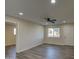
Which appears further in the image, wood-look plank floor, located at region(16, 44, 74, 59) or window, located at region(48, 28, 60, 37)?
window, located at region(48, 28, 60, 37)

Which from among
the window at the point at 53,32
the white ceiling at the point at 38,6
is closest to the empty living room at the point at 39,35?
the window at the point at 53,32

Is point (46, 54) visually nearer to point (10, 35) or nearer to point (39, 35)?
point (39, 35)

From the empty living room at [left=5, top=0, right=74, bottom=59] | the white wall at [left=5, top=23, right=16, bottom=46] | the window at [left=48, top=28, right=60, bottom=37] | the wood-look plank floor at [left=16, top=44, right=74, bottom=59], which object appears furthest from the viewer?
the window at [left=48, top=28, right=60, bottom=37]

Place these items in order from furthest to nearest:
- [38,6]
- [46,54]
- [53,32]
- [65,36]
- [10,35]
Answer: [53,32] → [10,35] → [65,36] → [46,54] → [38,6]

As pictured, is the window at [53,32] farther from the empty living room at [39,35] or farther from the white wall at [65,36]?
the white wall at [65,36]

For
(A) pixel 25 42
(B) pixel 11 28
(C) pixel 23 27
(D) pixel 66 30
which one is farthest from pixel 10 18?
(D) pixel 66 30

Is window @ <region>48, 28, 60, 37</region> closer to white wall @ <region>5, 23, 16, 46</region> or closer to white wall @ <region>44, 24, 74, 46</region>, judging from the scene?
white wall @ <region>44, 24, 74, 46</region>

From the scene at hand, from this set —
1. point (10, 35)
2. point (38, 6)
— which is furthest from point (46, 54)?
point (10, 35)

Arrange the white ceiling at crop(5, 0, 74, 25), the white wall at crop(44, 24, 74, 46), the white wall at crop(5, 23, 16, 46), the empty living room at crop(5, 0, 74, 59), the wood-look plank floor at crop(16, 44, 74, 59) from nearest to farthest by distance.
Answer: the white ceiling at crop(5, 0, 74, 25), the wood-look plank floor at crop(16, 44, 74, 59), the empty living room at crop(5, 0, 74, 59), the white wall at crop(44, 24, 74, 46), the white wall at crop(5, 23, 16, 46)

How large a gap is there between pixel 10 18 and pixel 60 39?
679cm

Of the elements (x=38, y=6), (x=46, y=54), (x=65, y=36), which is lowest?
(x=46, y=54)

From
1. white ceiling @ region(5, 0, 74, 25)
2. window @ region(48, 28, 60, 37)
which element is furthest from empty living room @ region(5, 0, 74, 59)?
white ceiling @ region(5, 0, 74, 25)

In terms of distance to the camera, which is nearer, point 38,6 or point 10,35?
point 38,6

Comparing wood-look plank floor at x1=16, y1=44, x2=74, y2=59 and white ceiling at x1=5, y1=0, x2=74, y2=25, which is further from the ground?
white ceiling at x1=5, y1=0, x2=74, y2=25
